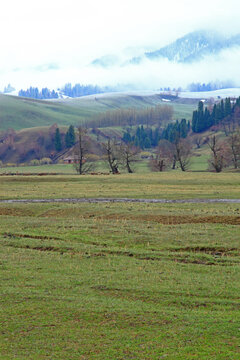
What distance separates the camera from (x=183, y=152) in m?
142

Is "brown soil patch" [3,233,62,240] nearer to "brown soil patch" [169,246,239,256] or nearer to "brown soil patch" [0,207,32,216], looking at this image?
"brown soil patch" [169,246,239,256]

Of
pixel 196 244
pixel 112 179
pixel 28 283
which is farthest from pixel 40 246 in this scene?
pixel 112 179

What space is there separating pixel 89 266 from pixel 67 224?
14.6 meters

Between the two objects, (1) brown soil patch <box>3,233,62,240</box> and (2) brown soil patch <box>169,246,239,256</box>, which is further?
(1) brown soil patch <box>3,233,62,240</box>

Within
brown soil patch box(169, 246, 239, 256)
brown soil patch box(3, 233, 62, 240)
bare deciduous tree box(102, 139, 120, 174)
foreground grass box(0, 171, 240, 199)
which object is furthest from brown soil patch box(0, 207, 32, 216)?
bare deciduous tree box(102, 139, 120, 174)

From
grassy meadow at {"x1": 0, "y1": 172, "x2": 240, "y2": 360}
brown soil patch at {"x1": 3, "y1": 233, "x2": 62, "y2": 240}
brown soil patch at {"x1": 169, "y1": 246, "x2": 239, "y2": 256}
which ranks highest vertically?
grassy meadow at {"x1": 0, "y1": 172, "x2": 240, "y2": 360}

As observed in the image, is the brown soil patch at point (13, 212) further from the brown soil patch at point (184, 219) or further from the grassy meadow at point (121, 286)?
the brown soil patch at point (184, 219)

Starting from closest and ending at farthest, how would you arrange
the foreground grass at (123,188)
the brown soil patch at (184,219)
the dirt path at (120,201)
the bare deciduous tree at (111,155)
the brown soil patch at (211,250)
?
the brown soil patch at (211,250) → the brown soil patch at (184,219) → the dirt path at (120,201) → the foreground grass at (123,188) → the bare deciduous tree at (111,155)

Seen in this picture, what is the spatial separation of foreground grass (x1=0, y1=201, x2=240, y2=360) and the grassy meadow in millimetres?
48

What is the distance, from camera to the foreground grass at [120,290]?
15.5 metres

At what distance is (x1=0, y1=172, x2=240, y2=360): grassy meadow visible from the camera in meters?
15.6

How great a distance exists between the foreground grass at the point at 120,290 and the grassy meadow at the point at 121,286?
5 cm

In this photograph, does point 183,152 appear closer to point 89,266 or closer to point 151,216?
point 151,216

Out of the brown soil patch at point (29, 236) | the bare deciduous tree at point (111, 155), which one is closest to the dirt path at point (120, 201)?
the brown soil patch at point (29, 236)
